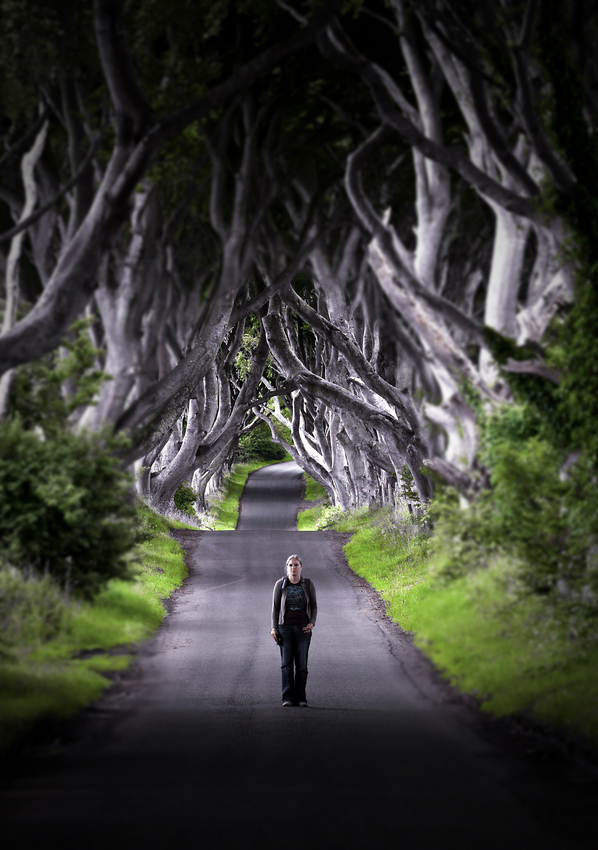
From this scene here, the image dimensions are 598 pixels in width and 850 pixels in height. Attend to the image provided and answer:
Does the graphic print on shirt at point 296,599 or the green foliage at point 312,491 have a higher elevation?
the green foliage at point 312,491

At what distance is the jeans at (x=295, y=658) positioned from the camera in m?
7.37

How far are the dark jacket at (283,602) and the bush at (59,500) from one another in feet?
10.4

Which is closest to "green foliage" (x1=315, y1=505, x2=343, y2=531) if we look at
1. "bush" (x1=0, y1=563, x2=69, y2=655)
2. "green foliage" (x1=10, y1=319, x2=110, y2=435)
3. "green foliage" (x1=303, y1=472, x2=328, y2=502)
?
"green foliage" (x1=303, y1=472, x2=328, y2=502)

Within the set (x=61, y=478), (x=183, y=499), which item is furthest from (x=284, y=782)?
(x=183, y=499)

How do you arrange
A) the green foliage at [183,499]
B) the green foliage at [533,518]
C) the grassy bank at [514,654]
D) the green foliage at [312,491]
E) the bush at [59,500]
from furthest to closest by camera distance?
the green foliage at [312,491] → the green foliage at [183,499] → the grassy bank at [514,654] → the green foliage at [533,518] → the bush at [59,500]

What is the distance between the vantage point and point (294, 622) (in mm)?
7363

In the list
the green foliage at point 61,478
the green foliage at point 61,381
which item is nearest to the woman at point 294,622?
the green foliage at point 61,478

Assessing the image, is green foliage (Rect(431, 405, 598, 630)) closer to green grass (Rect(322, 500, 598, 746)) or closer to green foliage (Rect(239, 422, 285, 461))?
green grass (Rect(322, 500, 598, 746))

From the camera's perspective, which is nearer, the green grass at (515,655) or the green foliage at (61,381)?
the green foliage at (61,381)

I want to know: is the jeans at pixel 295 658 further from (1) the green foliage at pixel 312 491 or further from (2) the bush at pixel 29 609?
(1) the green foliage at pixel 312 491

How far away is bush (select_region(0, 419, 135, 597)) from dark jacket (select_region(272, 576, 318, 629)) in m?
3.17

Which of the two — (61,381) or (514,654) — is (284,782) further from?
(61,381)

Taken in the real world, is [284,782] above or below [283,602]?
below

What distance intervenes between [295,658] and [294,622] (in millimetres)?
425
